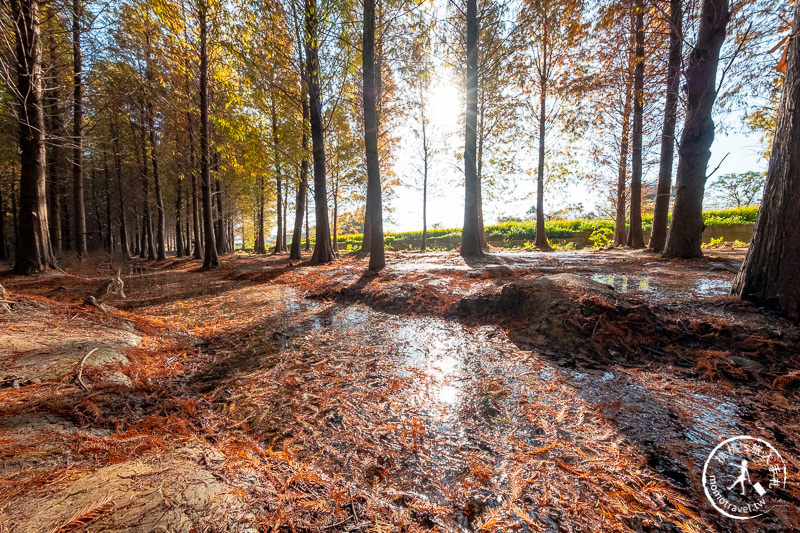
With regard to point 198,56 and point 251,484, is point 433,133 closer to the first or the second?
point 198,56

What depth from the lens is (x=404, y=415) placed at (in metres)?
1.90

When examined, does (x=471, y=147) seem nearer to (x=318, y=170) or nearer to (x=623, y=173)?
(x=318, y=170)

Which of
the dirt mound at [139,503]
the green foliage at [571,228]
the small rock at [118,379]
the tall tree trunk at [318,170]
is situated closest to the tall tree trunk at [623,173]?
the green foliage at [571,228]

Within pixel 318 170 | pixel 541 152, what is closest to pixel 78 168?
pixel 318 170

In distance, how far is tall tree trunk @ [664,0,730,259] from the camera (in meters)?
5.60

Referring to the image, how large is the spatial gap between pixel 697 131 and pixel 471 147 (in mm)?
4786

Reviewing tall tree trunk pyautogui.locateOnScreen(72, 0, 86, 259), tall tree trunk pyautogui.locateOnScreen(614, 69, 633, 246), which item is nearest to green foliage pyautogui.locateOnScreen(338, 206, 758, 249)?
tall tree trunk pyautogui.locateOnScreen(614, 69, 633, 246)

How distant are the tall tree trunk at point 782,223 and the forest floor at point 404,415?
0.82 ft

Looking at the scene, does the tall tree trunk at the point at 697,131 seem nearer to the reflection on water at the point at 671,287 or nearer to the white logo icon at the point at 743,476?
the reflection on water at the point at 671,287

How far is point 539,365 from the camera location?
2.58m

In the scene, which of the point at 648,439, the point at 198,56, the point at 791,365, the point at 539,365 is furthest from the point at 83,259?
the point at 791,365

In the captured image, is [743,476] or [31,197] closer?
[743,476]

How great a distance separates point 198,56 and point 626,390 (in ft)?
46.5

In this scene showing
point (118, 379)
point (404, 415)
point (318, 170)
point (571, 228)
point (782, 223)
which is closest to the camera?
point (404, 415)
